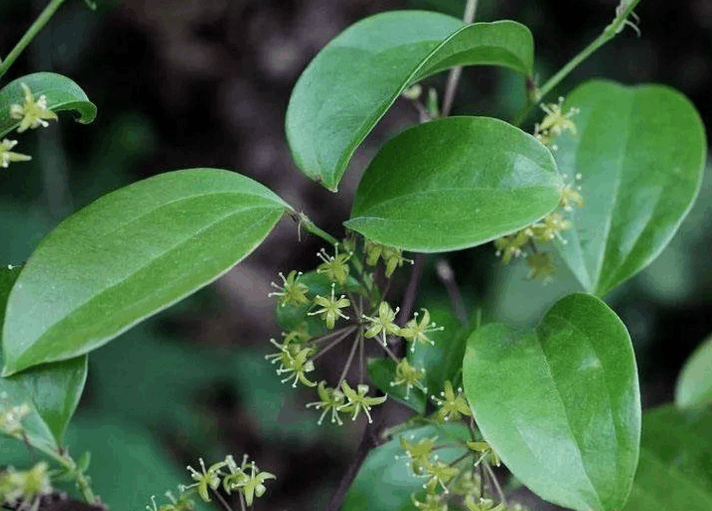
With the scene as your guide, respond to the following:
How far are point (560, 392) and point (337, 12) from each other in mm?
2404

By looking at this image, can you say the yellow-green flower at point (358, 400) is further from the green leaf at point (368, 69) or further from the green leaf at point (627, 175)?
the green leaf at point (627, 175)

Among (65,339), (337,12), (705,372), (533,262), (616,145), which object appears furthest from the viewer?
(337,12)

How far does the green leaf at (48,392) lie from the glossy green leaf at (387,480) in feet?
1.34

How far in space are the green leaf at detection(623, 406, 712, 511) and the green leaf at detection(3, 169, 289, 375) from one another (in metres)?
0.58

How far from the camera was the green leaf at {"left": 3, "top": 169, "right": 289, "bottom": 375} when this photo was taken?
77 centimetres

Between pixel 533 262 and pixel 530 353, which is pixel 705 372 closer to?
pixel 533 262

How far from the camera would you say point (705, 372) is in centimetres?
169

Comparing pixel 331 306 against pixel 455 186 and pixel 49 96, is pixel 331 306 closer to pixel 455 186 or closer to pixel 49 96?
pixel 455 186

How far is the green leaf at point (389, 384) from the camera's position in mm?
977

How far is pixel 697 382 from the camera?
166 cm

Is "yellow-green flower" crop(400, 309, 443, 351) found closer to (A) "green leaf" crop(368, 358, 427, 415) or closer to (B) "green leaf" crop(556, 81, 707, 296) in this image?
(A) "green leaf" crop(368, 358, 427, 415)

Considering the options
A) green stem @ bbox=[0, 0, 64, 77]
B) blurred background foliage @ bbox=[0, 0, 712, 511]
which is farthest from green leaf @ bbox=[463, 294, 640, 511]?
blurred background foliage @ bbox=[0, 0, 712, 511]

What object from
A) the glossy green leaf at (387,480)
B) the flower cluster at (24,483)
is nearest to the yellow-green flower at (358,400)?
the glossy green leaf at (387,480)

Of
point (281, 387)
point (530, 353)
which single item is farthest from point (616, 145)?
point (281, 387)
